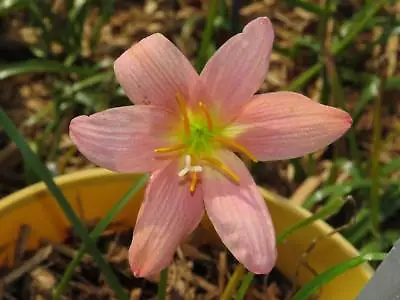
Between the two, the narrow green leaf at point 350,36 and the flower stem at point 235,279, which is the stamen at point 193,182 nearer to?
the flower stem at point 235,279

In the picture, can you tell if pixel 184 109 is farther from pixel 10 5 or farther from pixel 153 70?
pixel 10 5

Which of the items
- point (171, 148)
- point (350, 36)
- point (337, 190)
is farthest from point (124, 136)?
point (350, 36)

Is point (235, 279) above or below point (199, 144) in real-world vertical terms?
below

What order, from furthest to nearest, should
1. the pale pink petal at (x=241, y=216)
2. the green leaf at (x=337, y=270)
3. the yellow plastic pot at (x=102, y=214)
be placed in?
the yellow plastic pot at (x=102, y=214) → the green leaf at (x=337, y=270) → the pale pink petal at (x=241, y=216)

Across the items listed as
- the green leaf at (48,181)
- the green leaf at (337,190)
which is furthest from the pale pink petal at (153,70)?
the green leaf at (337,190)

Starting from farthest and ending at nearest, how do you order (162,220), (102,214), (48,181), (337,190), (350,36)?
(350,36), (337,190), (102,214), (48,181), (162,220)

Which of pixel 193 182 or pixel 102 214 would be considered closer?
pixel 193 182

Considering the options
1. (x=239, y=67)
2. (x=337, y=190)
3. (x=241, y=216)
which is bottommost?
(x=337, y=190)
